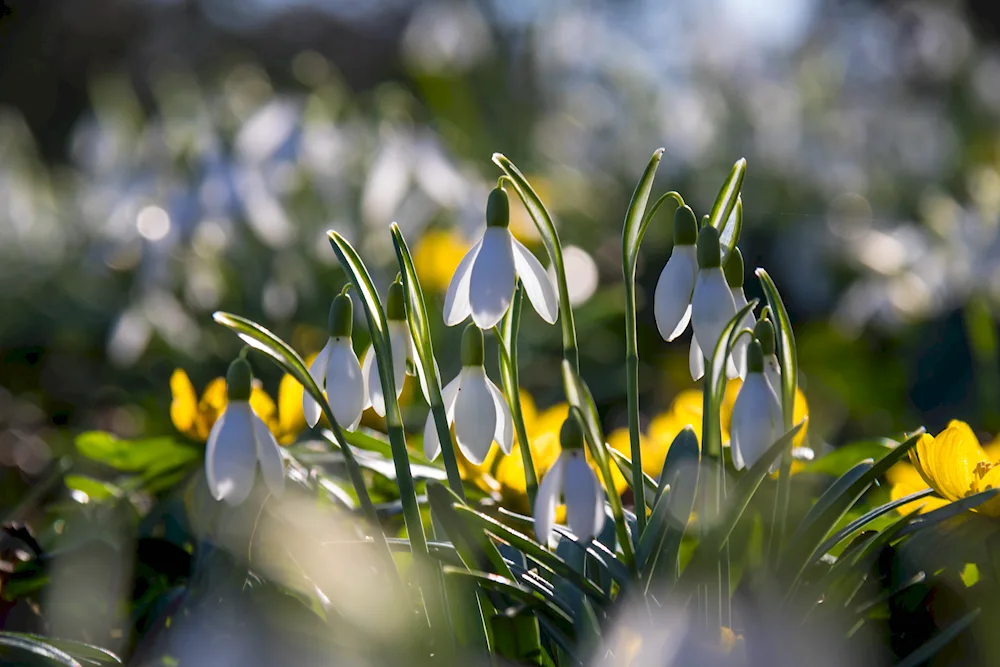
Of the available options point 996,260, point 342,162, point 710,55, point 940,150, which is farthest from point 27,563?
point 710,55

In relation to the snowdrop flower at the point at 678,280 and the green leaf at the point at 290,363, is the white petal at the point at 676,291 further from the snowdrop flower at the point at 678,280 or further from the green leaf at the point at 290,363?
the green leaf at the point at 290,363

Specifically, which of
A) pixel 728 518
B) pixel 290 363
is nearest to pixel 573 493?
pixel 728 518

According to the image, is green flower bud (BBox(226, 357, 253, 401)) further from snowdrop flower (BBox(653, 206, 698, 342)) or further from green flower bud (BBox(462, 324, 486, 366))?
snowdrop flower (BBox(653, 206, 698, 342))

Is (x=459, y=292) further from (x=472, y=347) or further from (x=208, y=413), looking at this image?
(x=208, y=413)

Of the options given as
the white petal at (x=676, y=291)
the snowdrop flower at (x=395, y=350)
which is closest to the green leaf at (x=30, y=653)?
the snowdrop flower at (x=395, y=350)

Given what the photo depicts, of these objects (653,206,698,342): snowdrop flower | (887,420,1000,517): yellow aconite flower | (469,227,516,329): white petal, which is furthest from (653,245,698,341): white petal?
(887,420,1000,517): yellow aconite flower

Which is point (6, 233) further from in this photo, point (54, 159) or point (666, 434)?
point (54, 159)
